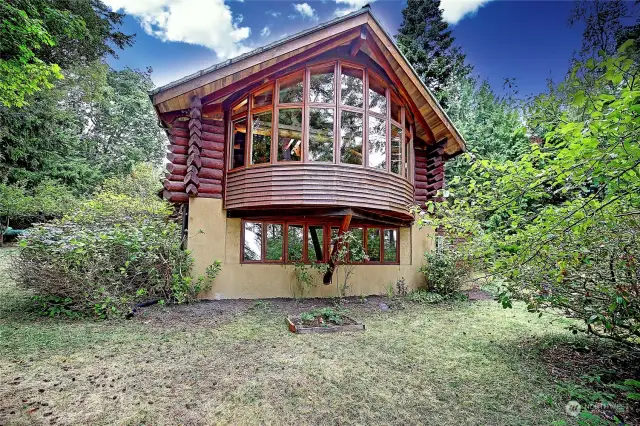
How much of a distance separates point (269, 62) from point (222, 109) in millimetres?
1771

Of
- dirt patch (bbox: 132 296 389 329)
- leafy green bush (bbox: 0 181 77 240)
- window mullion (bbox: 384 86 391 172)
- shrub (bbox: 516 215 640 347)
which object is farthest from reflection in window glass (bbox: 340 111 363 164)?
leafy green bush (bbox: 0 181 77 240)

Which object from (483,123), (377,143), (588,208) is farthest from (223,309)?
(483,123)

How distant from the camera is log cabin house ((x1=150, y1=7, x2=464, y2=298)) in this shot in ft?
23.7

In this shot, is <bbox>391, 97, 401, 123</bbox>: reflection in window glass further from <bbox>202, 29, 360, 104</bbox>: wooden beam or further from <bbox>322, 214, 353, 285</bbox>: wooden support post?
<bbox>322, 214, 353, 285</bbox>: wooden support post

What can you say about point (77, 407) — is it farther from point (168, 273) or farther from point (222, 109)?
point (222, 109)

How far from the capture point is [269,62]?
7.32m

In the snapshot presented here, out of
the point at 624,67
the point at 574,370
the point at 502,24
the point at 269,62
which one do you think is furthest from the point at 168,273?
the point at 502,24

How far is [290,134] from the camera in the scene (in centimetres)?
739

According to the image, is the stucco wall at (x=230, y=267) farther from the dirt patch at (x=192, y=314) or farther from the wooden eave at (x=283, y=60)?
the wooden eave at (x=283, y=60)

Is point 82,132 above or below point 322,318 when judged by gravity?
above

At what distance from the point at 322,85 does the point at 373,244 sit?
14.8 feet

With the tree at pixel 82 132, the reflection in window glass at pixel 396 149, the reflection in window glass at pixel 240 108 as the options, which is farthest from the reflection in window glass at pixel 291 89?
the tree at pixel 82 132

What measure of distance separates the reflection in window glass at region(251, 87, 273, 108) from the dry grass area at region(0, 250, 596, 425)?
4.71m

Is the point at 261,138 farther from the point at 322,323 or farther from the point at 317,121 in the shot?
the point at 322,323
